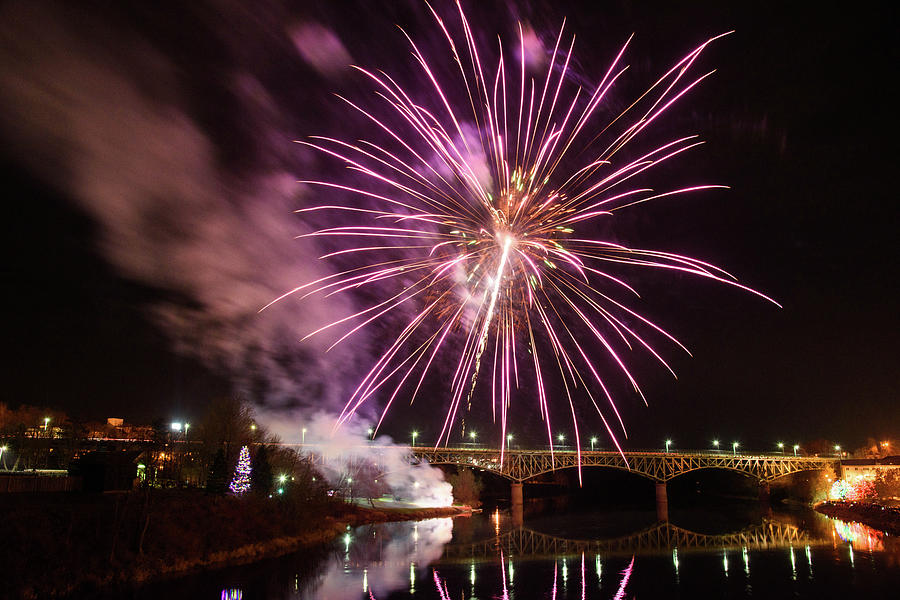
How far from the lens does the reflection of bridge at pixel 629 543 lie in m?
43.8

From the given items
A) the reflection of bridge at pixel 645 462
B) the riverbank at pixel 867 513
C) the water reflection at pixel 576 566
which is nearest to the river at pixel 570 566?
the water reflection at pixel 576 566

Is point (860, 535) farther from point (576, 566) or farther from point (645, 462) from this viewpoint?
point (645, 462)

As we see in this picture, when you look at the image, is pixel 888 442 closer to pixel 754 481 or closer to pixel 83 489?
pixel 754 481

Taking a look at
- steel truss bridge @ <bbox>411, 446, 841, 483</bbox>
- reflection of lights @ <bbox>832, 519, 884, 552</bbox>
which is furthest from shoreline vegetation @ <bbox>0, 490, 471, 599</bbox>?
steel truss bridge @ <bbox>411, 446, 841, 483</bbox>

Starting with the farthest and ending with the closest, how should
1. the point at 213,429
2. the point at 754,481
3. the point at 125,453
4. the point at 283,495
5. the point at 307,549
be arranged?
the point at 754,481
the point at 213,429
the point at 283,495
the point at 307,549
the point at 125,453

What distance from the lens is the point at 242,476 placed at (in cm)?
4550

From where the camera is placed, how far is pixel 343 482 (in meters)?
73.6

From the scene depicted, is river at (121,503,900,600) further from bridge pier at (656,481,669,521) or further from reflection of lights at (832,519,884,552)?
bridge pier at (656,481,669,521)

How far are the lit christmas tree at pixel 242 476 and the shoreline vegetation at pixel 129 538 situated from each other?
1.77 meters

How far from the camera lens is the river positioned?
29.4 meters

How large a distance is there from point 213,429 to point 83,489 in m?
21.9

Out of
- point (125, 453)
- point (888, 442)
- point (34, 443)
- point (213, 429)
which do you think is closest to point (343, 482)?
point (213, 429)

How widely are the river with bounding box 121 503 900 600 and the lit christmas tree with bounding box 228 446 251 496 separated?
→ 788 cm

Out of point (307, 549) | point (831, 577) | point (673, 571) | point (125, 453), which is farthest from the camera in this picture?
point (307, 549)
